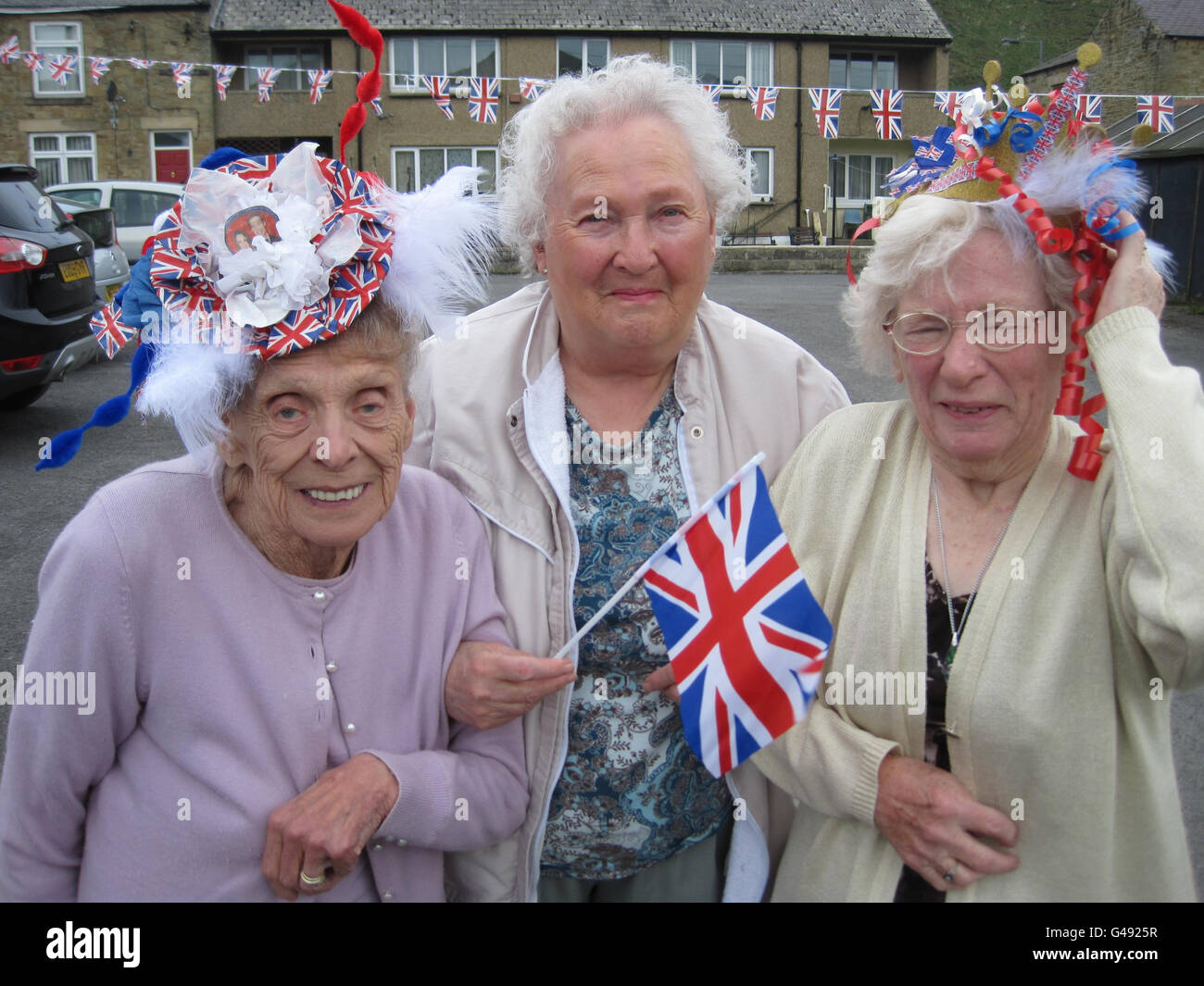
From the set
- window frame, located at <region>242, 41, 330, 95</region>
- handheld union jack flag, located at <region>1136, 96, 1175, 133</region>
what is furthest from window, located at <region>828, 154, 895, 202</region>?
handheld union jack flag, located at <region>1136, 96, 1175, 133</region>

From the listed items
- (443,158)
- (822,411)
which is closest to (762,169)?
(443,158)

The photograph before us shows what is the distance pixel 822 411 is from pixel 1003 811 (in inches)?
39.0

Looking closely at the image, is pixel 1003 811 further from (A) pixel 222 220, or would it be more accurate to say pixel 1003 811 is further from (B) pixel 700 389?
(A) pixel 222 220

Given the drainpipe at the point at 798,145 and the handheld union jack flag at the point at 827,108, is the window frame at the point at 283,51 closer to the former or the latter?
the drainpipe at the point at 798,145

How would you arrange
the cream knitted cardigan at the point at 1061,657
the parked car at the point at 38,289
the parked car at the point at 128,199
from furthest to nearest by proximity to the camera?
1. the parked car at the point at 128,199
2. the parked car at the point at 38,289
3. the cream knitted cardigan at the point at 1061,657

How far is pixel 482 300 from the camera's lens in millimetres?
2338

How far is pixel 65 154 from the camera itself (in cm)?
2977

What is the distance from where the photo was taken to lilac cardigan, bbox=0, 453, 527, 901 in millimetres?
1838

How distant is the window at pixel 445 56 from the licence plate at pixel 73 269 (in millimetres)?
25577

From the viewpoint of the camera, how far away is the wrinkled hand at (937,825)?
1903mm

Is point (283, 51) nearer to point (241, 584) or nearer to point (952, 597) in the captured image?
point (241, 584)

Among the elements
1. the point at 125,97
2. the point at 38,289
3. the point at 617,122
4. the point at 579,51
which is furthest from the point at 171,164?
the point at 617,122

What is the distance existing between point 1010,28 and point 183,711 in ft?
208

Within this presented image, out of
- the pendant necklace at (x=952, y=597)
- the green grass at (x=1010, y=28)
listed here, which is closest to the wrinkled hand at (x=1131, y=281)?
the pendant necklace at (x=952, y=597)
